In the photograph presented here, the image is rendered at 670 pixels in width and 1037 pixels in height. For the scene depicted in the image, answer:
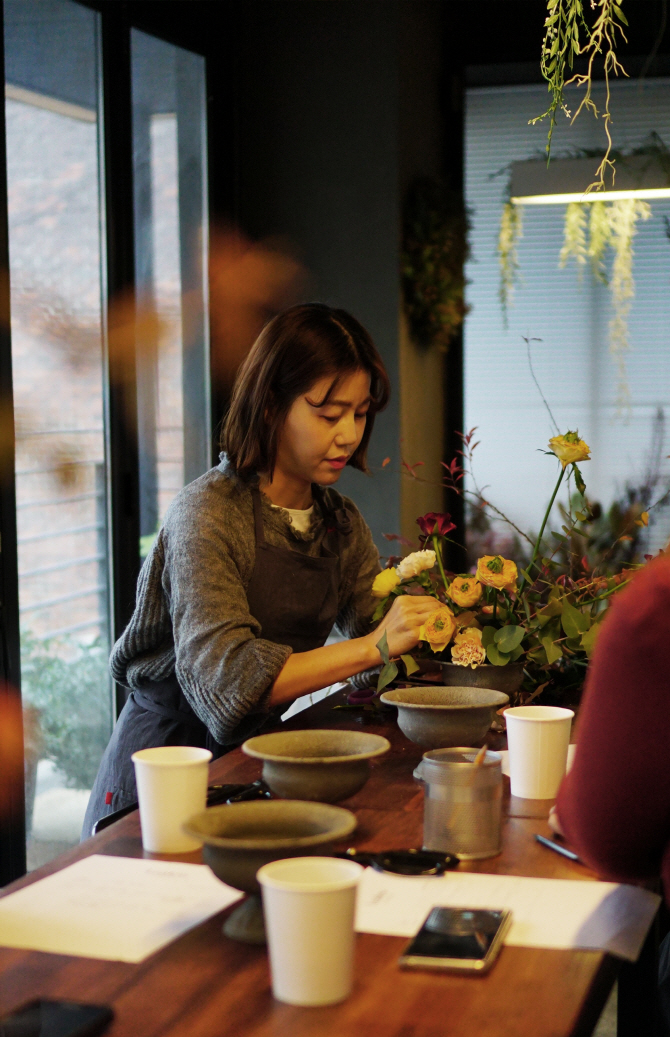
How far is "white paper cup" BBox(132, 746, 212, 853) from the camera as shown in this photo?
1.21 metres

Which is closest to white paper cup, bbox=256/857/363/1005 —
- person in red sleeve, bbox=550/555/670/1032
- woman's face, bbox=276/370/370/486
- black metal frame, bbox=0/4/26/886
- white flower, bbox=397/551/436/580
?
person in red sleeve, bbox=550/555/670/1032

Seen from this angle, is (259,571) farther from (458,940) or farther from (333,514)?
(458,940)

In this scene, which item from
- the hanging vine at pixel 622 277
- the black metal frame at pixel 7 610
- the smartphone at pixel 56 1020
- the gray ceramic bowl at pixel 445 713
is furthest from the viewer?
the hanging vine at pixel 622 277

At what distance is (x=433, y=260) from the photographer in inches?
154

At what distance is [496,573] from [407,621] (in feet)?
0.53

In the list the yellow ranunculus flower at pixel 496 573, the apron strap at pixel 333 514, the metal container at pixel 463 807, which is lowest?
the metal container at pixel 463 807

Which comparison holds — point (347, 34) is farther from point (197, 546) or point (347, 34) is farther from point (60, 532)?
point (197, 546)

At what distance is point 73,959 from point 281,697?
0.86 m

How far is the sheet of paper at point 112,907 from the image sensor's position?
100 centimetres

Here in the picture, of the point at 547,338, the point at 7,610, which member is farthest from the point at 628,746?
the point at 547,338

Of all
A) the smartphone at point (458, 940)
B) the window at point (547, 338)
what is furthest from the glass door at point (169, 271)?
the smartphone at point (458, 940)

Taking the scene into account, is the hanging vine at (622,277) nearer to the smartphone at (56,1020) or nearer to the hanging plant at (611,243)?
the hanging plant at (611,243)

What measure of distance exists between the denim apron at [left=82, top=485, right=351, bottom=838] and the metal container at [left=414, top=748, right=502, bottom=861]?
711mm

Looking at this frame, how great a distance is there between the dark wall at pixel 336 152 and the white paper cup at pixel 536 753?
2.37 meters
